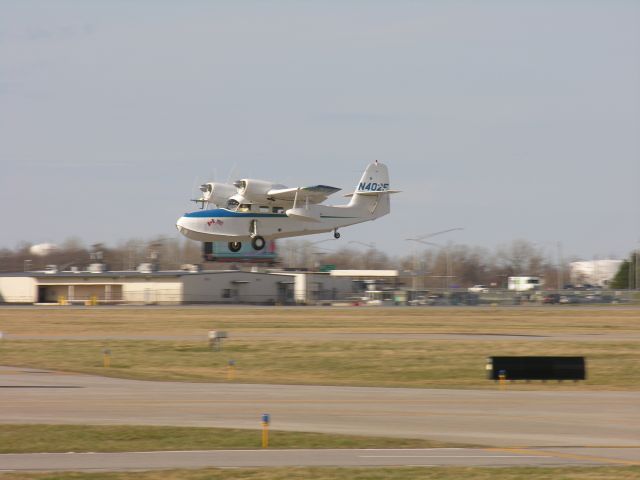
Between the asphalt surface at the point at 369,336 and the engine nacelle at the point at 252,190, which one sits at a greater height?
the engine nacelle at the point at 252,190

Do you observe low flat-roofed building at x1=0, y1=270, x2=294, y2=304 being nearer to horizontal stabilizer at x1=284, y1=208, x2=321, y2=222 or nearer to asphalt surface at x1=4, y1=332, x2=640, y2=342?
horizontal stabilizer at x1=284, y1=208, x2=321, y2=222

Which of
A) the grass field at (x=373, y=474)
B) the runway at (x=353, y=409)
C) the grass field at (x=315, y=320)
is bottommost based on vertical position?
the grass field at (x=373, y=474)

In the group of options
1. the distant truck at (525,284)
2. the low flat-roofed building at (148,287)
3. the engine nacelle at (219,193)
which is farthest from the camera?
the distant truck at (525,284)

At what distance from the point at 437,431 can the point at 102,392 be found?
1232 cm

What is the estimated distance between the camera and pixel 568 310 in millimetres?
85188

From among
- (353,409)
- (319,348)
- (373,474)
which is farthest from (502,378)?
(373,474)

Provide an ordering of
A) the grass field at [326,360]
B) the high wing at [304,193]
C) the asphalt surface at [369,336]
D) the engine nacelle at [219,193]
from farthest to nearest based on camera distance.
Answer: the engine nacelle at [219,193], the high wing at [304,193], the asphalt surface at [369,336], the grass field at [326,360]

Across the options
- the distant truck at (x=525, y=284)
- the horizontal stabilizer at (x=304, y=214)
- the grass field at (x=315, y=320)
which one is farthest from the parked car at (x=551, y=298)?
the horizontal stabilizer at (x=304, y=214)

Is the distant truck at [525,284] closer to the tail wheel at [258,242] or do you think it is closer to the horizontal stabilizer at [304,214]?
the horizontal stabilizer at [304,214]

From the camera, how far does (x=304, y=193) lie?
59531mm

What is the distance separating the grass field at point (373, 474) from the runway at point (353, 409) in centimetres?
299

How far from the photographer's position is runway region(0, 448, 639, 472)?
1803cm

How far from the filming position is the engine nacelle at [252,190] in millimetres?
60781

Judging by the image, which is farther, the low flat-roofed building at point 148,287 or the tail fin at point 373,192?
the low flat-roofed building at point 148,287
